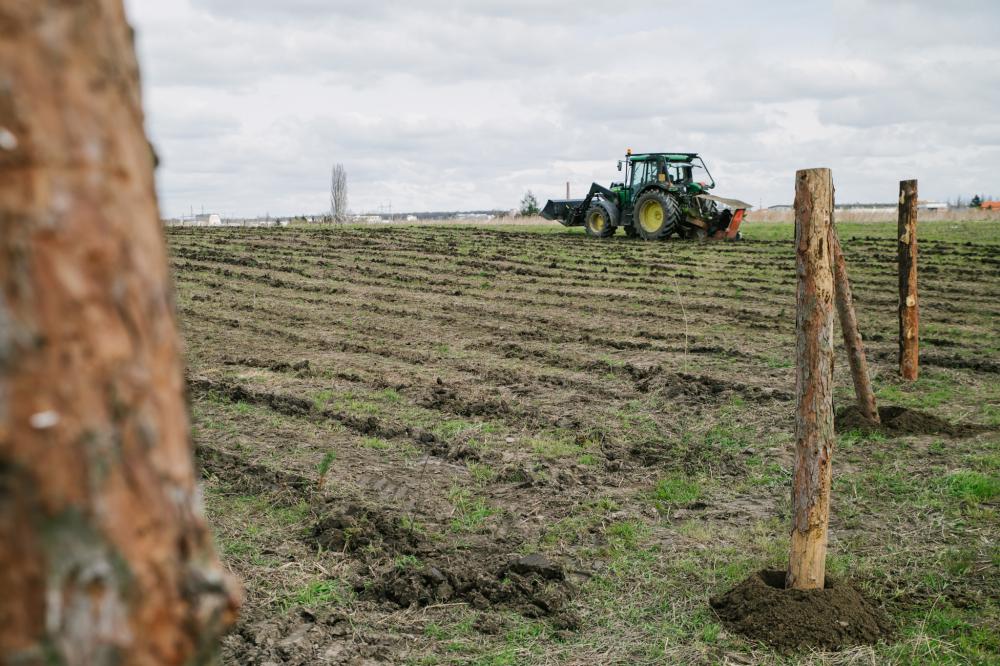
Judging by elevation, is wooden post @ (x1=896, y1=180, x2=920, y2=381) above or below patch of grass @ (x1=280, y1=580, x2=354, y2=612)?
above

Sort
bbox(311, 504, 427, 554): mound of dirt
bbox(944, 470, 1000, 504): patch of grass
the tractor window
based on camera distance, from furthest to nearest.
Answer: the tractor window, bbox(944, 470, 1000, 504): patch of grass, bbox(311, 504, 427, 554): mound of dirt

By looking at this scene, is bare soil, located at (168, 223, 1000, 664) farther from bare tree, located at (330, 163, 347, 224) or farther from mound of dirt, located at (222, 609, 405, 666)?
bare tree, located at (330, 163, 347, 224)

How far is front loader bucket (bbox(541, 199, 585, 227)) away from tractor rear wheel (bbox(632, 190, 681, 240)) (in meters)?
2.89

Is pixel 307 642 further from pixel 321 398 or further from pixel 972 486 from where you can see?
pixel 972 486

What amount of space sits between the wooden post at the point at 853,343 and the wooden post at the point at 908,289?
5.50 ft

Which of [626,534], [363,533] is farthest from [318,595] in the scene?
[626,534]

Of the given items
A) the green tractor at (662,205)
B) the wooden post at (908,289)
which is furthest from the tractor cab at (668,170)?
the wooden post at (908,289)

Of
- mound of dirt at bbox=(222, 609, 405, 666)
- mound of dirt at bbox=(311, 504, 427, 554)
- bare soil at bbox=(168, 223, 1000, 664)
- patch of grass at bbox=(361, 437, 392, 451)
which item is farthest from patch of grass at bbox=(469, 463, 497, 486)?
mound of dirt at bbox=(222, 609, 405, 666)

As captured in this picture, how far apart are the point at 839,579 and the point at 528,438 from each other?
273 centimetres

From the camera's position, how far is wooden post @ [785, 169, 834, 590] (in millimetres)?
4238

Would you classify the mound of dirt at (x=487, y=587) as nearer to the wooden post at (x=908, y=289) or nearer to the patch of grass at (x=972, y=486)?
the patch of grass at (x=972, y=486)

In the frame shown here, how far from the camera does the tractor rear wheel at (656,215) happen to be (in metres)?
20.6

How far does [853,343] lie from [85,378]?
6443 millimetres

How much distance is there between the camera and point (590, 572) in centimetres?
461
